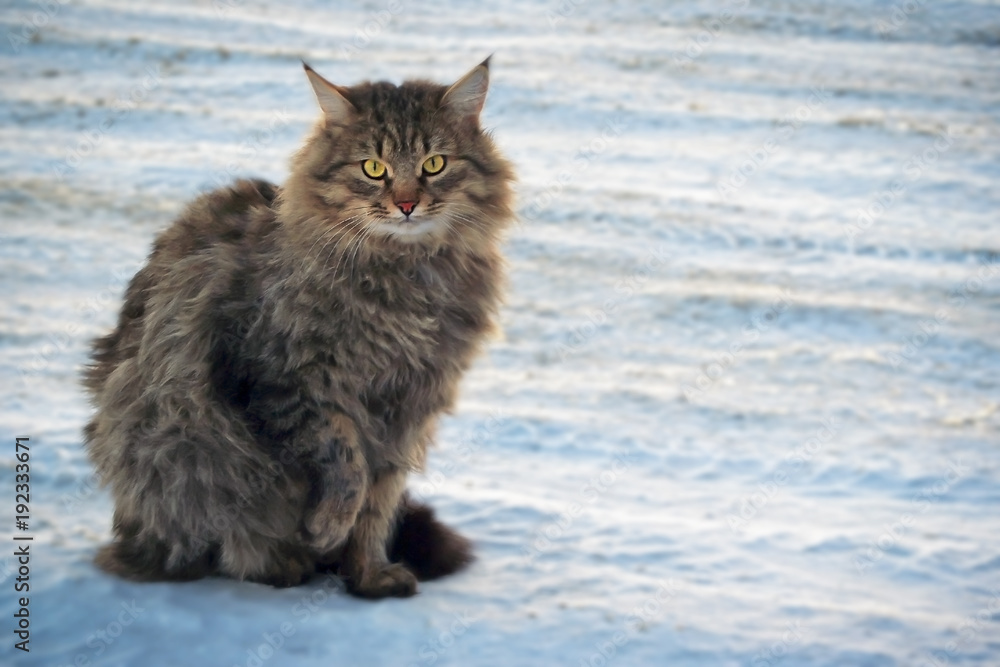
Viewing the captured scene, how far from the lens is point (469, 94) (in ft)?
9.48

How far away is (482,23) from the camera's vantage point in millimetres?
10906

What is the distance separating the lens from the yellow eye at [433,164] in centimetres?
280

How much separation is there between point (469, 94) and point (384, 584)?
151cm

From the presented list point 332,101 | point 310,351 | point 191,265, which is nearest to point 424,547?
point 310,351

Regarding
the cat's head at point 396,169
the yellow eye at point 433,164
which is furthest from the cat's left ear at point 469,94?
the yellow eye at point 433,164

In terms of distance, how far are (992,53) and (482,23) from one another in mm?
5528

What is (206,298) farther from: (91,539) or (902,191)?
(902,191)

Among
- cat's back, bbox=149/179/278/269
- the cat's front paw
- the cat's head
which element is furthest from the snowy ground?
the cat's head

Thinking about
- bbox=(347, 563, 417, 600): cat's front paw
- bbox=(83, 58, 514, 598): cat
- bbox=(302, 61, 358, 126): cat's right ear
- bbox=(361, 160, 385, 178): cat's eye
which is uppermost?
bbox=(302, 61, 358, 126): cat's right ear

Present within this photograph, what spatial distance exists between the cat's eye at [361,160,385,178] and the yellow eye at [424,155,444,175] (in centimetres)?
13

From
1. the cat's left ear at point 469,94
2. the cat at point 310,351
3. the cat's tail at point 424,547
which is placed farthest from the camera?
the cat's tail at point 424,547

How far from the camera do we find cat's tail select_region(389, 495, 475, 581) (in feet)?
10.3

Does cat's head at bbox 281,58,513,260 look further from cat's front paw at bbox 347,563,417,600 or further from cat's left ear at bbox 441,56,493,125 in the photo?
cat's front paw at bbox 347,563,417,600

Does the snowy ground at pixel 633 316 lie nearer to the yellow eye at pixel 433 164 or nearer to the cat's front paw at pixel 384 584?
the cat's front paw at pixel 384 584
